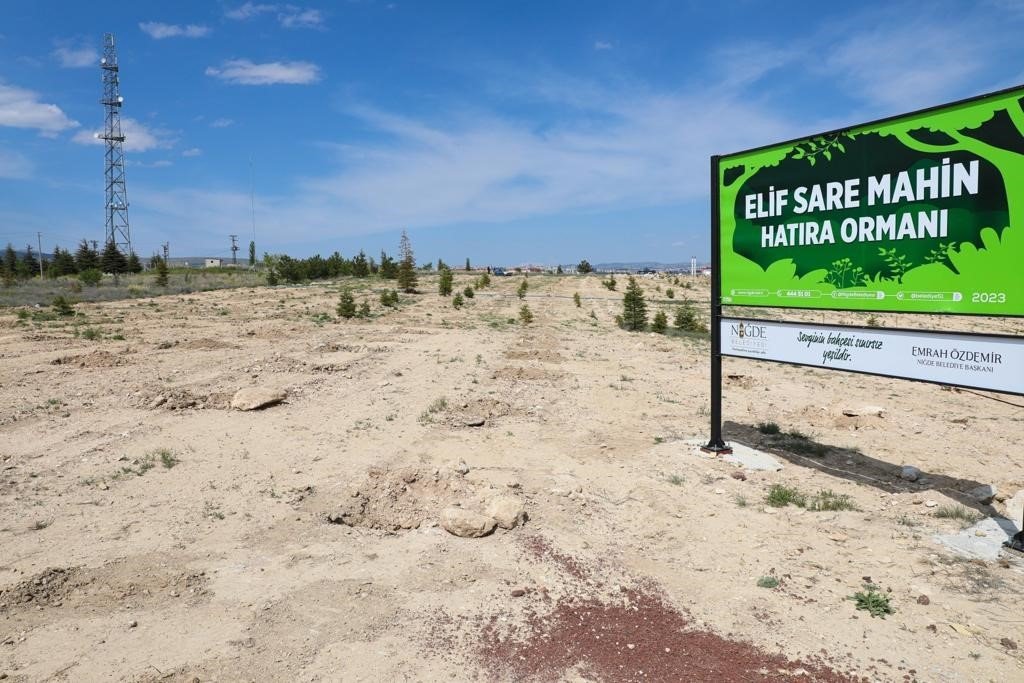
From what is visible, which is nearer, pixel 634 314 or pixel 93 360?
pixel 93 360

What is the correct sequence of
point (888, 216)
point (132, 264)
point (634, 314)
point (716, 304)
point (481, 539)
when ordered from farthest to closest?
point (132, 264) → point (634, 314) → point (716, 304) → point (888, 216) → point (481, 539)

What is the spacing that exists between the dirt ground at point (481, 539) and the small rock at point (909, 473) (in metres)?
0.35

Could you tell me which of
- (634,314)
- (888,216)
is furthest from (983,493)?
(634,314)

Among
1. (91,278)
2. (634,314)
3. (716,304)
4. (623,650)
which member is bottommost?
(623,650)

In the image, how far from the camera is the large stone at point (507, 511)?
222 inches

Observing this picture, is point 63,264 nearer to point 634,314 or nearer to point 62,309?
point 62,309

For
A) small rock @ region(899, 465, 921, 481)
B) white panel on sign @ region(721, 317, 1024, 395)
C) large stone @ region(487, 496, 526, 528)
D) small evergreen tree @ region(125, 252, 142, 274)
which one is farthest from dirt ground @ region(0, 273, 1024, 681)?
small evergreen tree @ region(125, 252, 142, 274)

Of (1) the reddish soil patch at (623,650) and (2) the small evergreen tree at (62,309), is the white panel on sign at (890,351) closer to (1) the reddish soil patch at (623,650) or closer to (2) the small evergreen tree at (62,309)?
(1) the reddish soil patch at (623,650)

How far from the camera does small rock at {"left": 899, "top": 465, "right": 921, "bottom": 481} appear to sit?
6.85 metres

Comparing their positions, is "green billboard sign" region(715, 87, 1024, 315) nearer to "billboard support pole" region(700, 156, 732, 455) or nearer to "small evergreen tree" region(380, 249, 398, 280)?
"billboard support pole" region(700, 156, 732, 455)

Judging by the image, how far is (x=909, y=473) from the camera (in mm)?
6883

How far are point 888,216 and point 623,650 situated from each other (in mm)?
5275

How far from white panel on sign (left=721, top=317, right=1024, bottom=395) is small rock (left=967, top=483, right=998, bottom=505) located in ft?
5.17

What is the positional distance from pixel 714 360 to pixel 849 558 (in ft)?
10.9
